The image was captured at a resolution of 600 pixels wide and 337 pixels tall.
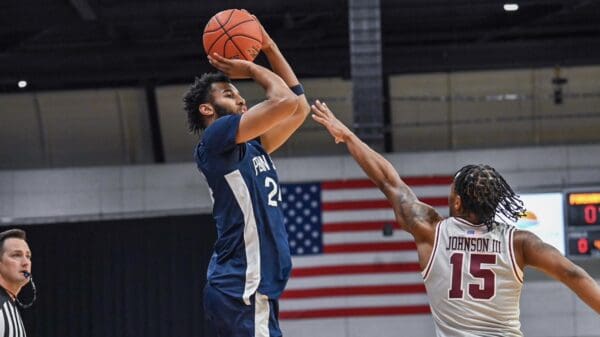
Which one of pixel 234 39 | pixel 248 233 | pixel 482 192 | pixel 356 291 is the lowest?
pixel 356 291

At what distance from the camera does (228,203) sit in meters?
4.65

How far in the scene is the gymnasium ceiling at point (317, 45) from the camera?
15742 mm

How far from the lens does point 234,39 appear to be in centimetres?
493

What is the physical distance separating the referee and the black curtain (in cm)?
747

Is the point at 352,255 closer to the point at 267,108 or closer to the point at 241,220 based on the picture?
the point at 241,220

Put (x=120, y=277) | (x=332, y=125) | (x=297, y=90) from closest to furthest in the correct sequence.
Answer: (x=297, y=90), (x=332, y=125), (x=120, y=277)

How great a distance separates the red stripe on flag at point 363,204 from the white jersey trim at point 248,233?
9.29 m

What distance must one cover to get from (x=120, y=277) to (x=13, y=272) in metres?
7.80

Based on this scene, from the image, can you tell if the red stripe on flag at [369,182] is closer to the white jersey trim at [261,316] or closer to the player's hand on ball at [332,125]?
the player's hand on ball at [332,125]

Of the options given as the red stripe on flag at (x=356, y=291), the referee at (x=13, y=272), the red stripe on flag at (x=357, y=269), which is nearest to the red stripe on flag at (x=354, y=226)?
the red stripe on flag at (x=357, y=269)

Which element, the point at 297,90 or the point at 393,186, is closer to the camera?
the point at 297,90

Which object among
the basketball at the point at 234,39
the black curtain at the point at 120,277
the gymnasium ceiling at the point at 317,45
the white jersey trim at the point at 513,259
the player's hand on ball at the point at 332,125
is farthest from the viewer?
the gymnasium ceiling at the point at 317,45

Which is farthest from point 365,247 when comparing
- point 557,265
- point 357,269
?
point 557,265

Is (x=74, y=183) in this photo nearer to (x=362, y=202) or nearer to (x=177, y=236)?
(x=177, y=236)
